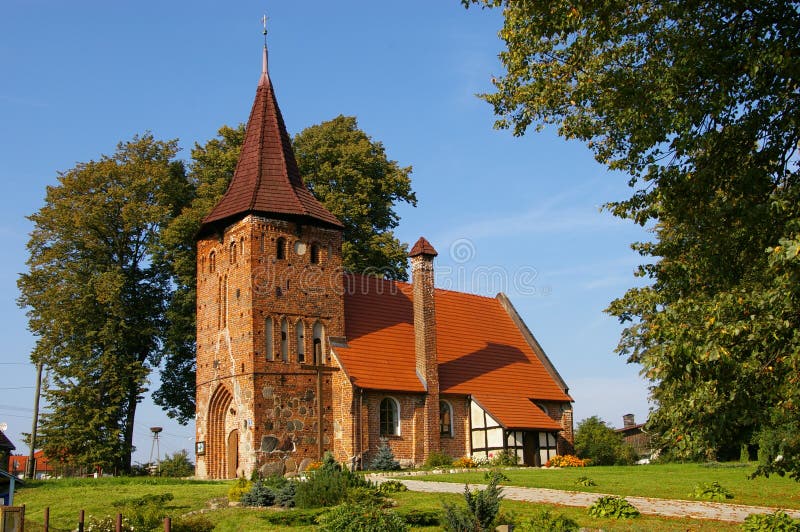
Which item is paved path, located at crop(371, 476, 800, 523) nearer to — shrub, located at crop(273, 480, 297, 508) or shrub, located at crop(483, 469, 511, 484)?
shrub, located at crop(483, 469, 511, 484)

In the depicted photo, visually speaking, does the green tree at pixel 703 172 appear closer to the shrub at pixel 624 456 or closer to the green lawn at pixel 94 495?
the green lawn at pixel 94 495

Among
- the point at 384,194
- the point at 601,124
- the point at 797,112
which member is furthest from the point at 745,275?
the point at 384,194

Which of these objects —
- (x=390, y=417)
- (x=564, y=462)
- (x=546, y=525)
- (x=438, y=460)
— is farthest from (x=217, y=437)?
A: (x=546, y=525)

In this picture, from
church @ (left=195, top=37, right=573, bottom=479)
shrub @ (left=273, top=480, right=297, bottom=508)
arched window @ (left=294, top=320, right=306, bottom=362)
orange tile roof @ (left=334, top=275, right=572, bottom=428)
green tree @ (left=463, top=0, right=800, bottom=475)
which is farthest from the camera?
orange tile roof @ (left=334, top=275, right=572, bottom=428)

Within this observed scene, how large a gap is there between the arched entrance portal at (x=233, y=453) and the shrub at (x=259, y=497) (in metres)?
9.89

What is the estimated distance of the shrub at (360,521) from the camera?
11.9 m

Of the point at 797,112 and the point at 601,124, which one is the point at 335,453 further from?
the point at 797,112

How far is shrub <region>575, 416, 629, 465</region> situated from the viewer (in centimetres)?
3425

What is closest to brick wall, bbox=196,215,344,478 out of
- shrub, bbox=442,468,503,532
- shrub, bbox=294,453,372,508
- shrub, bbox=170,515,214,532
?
shrub, bbox=294,453,372,508

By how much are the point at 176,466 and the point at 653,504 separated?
76.0 ft

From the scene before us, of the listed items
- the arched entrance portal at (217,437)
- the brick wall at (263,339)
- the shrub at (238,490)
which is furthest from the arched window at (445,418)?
the shrub at (238,490)

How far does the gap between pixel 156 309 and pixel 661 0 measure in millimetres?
26622

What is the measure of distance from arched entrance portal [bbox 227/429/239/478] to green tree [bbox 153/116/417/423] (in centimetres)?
781

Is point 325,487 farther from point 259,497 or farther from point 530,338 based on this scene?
point 530,338
